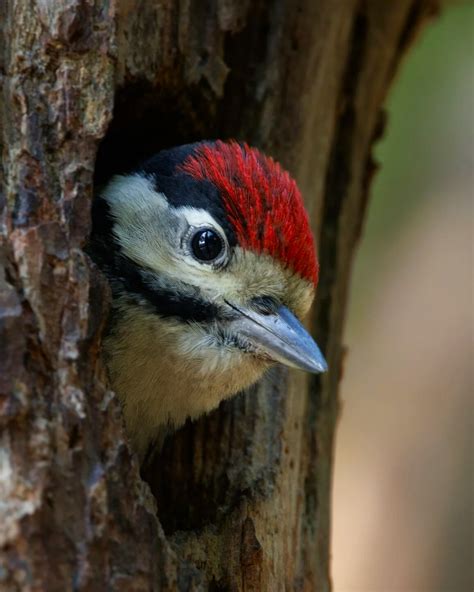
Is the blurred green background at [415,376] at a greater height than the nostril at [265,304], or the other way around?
the nostril at [265,304]

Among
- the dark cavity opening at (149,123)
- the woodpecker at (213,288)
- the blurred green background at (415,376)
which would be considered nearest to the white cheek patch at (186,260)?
the woodpecker at (213,288)

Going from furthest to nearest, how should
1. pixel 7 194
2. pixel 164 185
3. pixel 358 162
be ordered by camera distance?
pixel 358 162 → pixel 164 185 → pixel 7 194

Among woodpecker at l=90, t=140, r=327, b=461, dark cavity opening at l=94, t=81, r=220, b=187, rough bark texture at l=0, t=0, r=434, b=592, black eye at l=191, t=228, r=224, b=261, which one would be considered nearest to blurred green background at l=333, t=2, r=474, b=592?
rough bark texture at l=0, t=0, r=434, b=592

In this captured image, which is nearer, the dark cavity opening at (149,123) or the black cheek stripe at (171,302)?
the black cheek stripe at (171,302)

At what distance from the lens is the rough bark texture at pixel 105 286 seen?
181cm

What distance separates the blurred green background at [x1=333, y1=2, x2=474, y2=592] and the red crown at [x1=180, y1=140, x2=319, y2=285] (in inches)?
83.1

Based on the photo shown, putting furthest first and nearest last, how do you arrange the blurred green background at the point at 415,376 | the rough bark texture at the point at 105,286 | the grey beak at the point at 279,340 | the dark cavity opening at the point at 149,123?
the blurred green background at the point at 415,376 < the dark cavity opening at the point at 149,123 < the grey beak at the point at 279,340 < the rough bark texture at the point at 105,286

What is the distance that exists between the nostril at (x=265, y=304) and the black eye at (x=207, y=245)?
0.54 feet

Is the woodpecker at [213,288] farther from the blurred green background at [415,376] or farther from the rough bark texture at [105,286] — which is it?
the blurred green background at [415,376]

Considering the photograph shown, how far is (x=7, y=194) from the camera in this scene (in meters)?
2.06

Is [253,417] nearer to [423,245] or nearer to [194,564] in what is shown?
[194,564]

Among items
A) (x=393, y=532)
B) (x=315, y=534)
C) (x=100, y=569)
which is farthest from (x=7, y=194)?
(x=393, y=532)

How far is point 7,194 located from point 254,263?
2.19ft

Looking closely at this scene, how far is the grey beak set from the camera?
2254 mm
